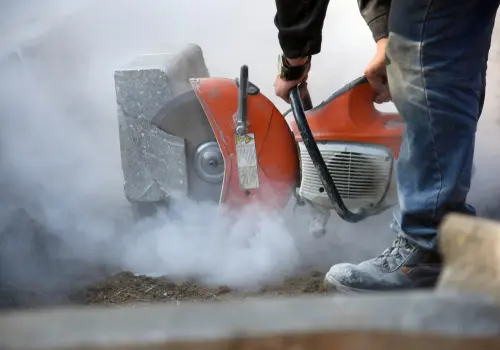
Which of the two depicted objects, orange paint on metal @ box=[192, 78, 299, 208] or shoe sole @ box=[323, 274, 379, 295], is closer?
shoe sole @ box=[323, 274, 379, 295]

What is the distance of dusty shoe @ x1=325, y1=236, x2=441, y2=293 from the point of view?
1.74 metres

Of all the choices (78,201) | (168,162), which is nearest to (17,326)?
(168,162)

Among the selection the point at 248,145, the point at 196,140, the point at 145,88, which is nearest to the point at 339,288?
the point at 248,145

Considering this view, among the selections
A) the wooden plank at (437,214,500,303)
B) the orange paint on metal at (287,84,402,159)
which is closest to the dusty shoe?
the orange paint on metal at (287,84,402,159)

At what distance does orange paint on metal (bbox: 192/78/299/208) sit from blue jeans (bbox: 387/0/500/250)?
0.73 metres

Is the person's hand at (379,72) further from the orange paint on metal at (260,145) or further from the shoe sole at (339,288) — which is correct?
the shoe sole at (339,288)

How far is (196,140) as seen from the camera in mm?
2566

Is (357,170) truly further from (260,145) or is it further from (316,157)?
(260,145)

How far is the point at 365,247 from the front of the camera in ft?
8.37

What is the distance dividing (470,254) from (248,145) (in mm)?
1736

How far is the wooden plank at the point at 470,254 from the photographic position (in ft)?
1.97

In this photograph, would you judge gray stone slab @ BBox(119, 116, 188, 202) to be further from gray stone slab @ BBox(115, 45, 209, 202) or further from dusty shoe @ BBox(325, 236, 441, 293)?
dusty shoe @ BBox(325, 236, 441, 293)

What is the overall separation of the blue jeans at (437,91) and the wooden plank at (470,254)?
3.26ft

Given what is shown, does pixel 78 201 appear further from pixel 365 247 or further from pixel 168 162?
pixel 365 247
